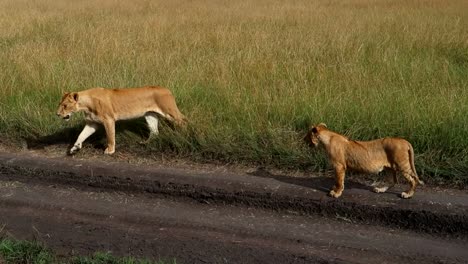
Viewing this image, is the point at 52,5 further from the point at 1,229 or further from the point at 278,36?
the point at 1,229

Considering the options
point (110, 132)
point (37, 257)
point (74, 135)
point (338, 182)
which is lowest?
point (74, 135)

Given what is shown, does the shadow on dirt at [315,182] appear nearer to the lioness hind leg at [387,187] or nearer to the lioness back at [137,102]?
the lioness hind leg at [387,187]

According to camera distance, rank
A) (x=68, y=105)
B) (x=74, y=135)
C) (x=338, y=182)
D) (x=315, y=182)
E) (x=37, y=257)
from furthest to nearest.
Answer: (x=74, y=135), (x=68, y=105), (x=315, y=182), (x=338, y=182), (x=37, y=257)

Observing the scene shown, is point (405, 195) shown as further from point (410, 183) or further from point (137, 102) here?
point (137, 102)

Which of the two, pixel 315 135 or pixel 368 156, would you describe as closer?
pixel 368 156

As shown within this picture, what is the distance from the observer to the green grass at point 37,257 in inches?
159

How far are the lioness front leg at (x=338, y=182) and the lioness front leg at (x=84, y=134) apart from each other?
107 inches

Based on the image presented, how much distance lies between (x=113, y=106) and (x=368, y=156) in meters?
2.71

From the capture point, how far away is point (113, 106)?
605cm

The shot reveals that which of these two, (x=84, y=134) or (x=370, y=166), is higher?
(x=370, y=166)

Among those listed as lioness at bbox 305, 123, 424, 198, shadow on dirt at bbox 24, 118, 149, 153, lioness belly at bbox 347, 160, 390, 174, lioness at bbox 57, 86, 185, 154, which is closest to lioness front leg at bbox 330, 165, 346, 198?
lioness at bbox 305, 123, 424, 198

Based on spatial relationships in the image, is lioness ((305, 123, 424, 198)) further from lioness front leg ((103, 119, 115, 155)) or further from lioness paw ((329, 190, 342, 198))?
lioness front leg ((103, 119, 115, 155))

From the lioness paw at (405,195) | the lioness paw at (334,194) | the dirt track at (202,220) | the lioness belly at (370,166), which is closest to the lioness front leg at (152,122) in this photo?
the dirt track at (202,220)

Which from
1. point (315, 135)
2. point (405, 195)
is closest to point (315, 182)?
point (315, 135)
